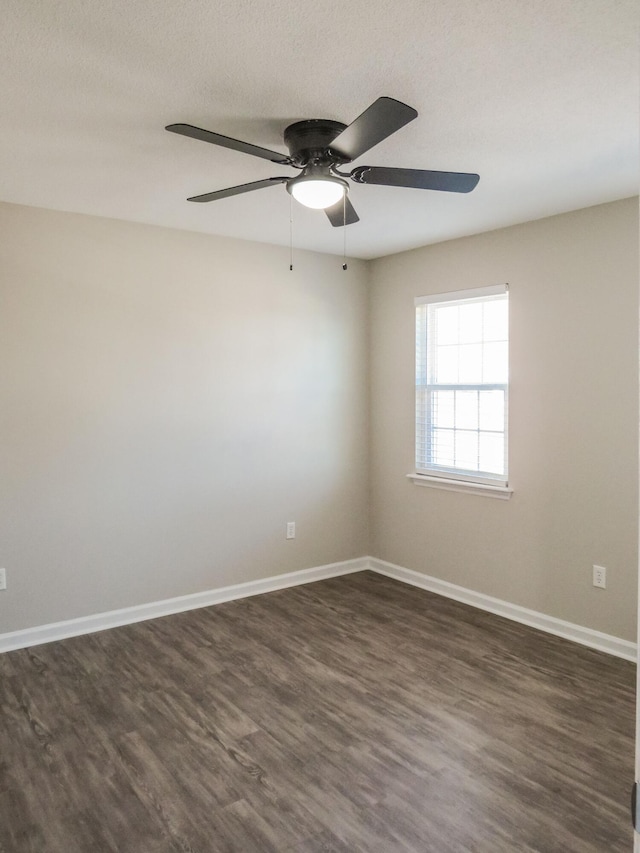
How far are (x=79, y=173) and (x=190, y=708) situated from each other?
2577 mm

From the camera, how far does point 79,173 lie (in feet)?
9.84

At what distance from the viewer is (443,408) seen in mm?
4512

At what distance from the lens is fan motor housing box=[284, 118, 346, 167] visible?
239 centimetres

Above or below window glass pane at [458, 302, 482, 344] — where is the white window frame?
below

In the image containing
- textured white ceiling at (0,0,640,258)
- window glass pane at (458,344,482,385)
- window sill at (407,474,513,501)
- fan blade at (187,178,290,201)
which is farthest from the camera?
window glass pane at (458,344,482,385)

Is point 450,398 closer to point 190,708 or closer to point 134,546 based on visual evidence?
point 134,546

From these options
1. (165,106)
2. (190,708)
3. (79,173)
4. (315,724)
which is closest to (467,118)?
(165,106)

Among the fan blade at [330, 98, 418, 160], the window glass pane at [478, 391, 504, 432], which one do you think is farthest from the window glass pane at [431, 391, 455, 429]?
the fan blade at [330, 98, 418, 160]

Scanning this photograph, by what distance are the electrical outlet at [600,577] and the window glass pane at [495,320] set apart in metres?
1.51

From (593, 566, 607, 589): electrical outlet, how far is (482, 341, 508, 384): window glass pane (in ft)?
4.18

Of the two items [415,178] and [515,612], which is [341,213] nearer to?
[415,178]

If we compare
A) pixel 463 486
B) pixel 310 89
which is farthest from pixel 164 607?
pixel 310 89

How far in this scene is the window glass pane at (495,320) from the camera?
4.06 meters

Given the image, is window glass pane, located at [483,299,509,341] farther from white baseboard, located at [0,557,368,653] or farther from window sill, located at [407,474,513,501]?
white baseboard, located at [0,557,368,653]
